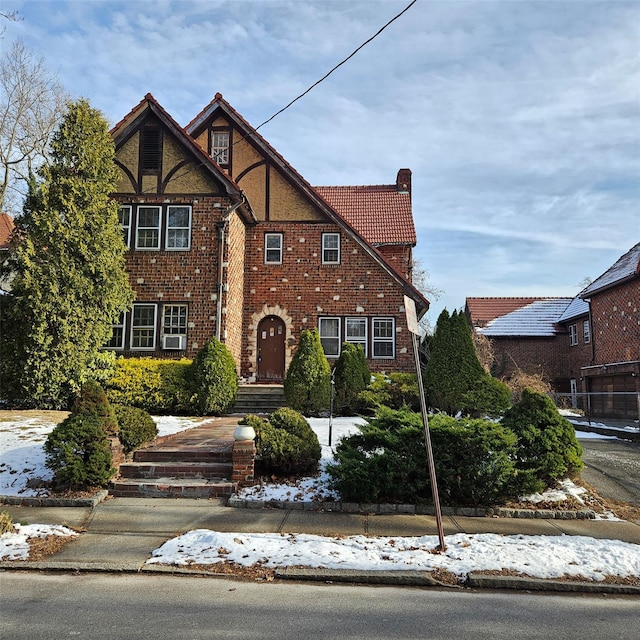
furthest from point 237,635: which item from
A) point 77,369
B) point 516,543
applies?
point 77,369

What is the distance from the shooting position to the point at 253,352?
62.0 ft

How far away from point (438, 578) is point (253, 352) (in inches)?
555

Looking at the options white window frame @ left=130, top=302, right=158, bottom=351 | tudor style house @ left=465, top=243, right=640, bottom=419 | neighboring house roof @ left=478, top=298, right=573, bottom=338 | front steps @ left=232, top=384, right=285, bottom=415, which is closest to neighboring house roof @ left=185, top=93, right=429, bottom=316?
front steps @ left=232, top=384, right=285, bottom=415

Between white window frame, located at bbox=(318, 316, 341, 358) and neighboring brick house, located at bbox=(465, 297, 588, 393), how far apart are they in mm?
13667

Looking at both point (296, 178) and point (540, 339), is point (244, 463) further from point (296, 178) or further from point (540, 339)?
point (540, 339)

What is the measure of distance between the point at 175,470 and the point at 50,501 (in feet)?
5.91

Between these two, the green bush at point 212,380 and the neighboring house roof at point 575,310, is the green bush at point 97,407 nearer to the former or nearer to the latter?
the green bush at point 212,380

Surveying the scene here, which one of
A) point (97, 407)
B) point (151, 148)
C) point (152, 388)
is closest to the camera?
point (97, 407)

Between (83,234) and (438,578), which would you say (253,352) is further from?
(438,578)

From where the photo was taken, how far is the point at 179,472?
8.68 m

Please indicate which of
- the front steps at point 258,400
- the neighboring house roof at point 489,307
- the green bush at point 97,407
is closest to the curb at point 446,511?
the green bush at point 97,407

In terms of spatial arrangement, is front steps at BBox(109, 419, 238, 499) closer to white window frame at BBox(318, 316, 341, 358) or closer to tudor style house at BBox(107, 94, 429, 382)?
tudor style house at BBox(107, 94, 429, 382)

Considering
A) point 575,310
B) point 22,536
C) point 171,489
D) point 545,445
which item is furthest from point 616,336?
point 22,536

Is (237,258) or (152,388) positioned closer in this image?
(152,388)
